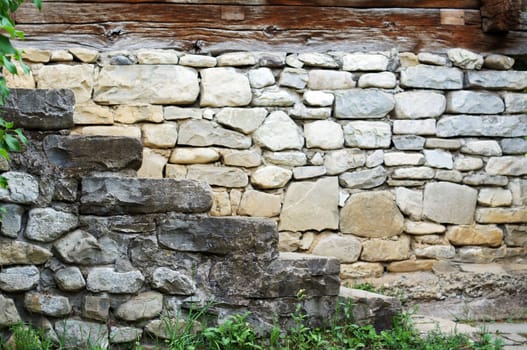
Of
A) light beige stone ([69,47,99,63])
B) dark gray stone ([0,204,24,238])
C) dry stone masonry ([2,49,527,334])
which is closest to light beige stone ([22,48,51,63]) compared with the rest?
dry stone masonry ([2,49,527,334])

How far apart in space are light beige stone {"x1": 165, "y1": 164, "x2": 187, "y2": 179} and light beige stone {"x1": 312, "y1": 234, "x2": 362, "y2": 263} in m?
1.10

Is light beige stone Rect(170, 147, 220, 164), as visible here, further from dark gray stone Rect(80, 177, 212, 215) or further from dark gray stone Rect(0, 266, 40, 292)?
dark gray stone Rect(0, 266, 40, 292)

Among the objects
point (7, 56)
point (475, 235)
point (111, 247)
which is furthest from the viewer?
point (475, 235)

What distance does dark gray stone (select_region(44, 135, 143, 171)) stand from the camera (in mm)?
3148

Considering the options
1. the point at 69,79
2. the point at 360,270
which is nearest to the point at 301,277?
the point at 360,270

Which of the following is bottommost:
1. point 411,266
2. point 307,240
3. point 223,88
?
point 411,266

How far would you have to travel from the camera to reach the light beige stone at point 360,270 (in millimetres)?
4797

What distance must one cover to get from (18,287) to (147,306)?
1.97 feet

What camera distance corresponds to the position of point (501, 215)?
199 inches

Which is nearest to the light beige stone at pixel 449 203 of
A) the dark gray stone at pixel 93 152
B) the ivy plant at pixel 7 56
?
the dark gray stone at pixel 93 152

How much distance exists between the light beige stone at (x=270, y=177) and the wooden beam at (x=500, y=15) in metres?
1.98

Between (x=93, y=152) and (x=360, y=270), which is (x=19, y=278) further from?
(x=360, y=270)

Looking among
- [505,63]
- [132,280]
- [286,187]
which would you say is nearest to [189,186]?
[132,280]

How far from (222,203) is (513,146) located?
233cm
